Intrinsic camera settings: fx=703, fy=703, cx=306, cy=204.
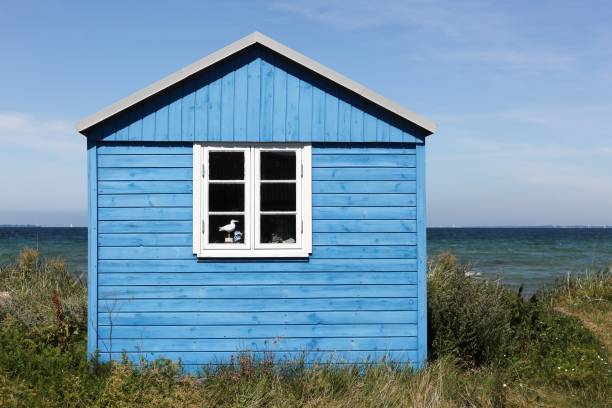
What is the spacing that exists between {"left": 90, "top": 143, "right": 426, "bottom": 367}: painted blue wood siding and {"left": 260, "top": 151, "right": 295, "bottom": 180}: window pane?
0.89 ft

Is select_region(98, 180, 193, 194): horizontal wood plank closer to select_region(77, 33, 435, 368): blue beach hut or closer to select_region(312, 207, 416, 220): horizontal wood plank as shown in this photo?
select_region(77, 33, 435, 368): blue beach hut

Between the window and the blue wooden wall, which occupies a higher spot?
the blue wooden wall

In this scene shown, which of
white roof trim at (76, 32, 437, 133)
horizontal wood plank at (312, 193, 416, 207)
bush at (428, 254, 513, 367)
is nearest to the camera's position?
white roof trim at (76, 32, 437, 133)

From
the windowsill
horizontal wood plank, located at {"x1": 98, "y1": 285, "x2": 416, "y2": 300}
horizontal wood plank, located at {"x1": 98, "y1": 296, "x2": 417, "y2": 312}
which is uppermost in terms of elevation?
the windowsill

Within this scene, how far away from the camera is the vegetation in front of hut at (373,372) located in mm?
7316

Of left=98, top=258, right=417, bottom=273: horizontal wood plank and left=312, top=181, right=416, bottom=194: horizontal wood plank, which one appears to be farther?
left=312, top=181, right=416, bottom=194: horizontal wood plank

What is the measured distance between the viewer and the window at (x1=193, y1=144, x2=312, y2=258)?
331 inches

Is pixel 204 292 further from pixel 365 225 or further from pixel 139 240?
pixel 365 225

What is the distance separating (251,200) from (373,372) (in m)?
2.48

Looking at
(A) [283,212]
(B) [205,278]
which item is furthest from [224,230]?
(A) [283,212]

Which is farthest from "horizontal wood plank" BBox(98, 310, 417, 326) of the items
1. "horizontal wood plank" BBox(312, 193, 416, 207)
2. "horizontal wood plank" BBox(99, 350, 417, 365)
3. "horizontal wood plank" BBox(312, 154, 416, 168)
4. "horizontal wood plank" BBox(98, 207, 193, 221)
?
"horizontal wood plank" BBox(312, 154, 416, 168)

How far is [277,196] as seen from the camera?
8500mm

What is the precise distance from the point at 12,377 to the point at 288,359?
311cm

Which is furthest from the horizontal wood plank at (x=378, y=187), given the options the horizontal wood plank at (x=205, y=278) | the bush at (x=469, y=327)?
the bush at (x=469, y=327)
